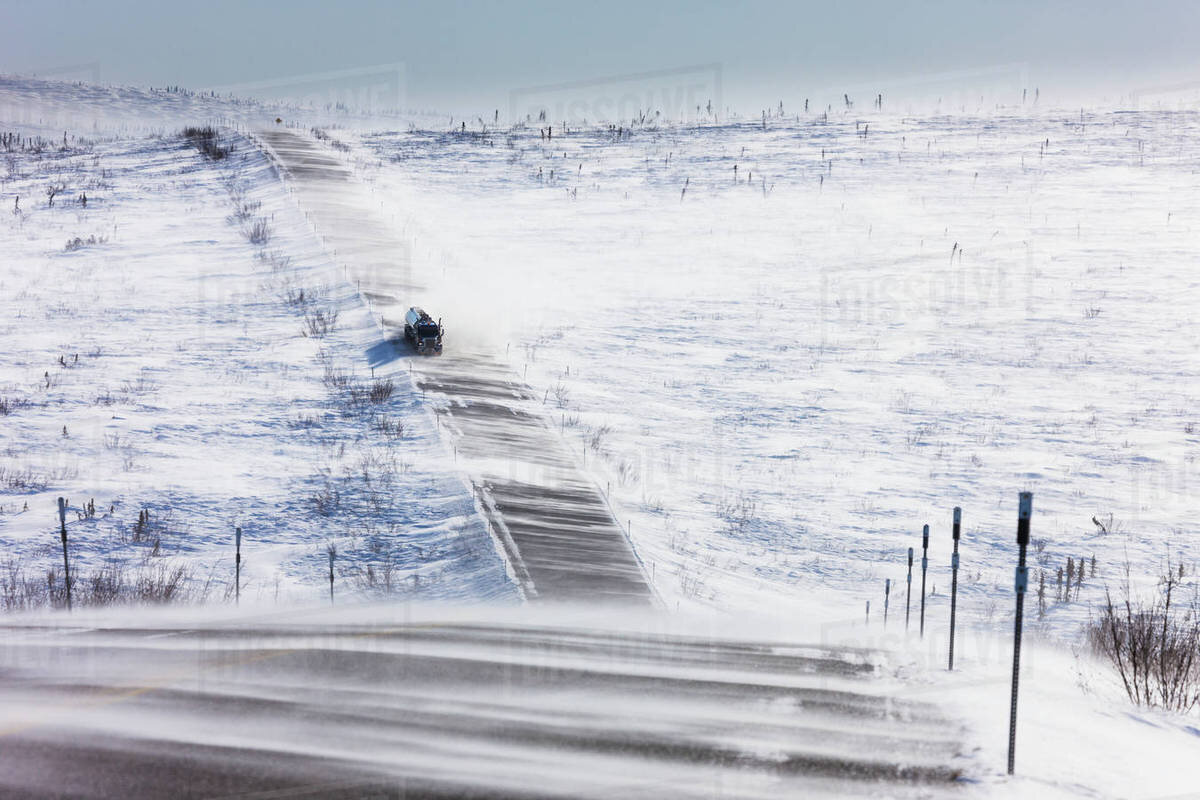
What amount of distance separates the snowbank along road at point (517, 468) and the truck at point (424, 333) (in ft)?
1.09

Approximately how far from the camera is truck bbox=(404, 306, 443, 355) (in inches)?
1043

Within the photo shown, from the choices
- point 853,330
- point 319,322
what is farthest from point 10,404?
point 853,330

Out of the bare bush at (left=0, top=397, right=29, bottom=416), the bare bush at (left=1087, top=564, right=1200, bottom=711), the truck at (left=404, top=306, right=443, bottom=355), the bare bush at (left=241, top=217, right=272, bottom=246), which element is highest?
the bare bush at (left=241, top=217, right=272, bottom=246)

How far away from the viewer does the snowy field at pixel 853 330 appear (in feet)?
59.9

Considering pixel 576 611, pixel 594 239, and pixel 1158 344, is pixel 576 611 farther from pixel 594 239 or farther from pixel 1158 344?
pixel 594 239

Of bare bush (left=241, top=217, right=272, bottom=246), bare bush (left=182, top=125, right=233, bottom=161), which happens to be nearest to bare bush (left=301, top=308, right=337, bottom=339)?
bare bush (left=241, top=217, right=272, bottom=246)

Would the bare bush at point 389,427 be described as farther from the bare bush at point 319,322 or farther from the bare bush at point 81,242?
the bare bush at point 81,242

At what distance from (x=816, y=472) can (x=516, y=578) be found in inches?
331

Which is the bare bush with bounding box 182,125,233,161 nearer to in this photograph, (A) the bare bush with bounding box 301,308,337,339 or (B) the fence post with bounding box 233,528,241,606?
(A) the bare bush with bounding box 301,308,337,339

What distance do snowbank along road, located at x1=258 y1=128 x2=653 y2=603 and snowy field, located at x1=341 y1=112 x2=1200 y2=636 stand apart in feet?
2.37

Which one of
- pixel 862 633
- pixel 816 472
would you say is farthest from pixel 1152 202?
pixel 862 633

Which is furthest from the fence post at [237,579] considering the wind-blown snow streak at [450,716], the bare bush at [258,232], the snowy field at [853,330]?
the bare bush at [258,232]

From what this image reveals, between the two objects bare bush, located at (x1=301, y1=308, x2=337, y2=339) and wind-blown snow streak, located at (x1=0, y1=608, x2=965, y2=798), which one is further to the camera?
bare bush, located at (x1=301, y1=308, x2=337, y2=339)

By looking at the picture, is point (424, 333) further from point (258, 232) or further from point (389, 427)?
point (258, 232)
